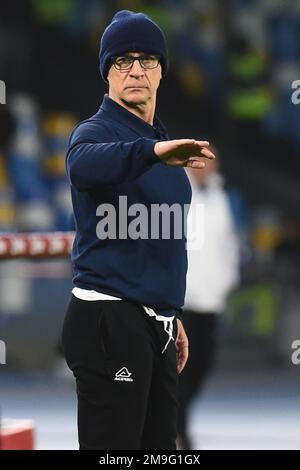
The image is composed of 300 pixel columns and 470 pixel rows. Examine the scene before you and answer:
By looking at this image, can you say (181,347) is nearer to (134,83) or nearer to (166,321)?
(166,321)

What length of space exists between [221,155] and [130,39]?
10498 millimetres

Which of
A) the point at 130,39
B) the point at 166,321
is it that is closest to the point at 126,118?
the point at 130,39

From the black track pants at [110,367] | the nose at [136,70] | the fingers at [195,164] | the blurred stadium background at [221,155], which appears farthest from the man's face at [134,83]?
the blurred stadium background at [221,155]

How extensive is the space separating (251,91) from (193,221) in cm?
889

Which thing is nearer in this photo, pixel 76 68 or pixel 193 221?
pixel 193 221

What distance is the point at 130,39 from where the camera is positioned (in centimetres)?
372

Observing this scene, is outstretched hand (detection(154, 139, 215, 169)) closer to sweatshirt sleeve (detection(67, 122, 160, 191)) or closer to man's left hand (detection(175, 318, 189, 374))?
sweatshirt sleeve (detection(67, 122, 160, 191))

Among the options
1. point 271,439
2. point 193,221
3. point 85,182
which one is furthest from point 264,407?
point 85,182

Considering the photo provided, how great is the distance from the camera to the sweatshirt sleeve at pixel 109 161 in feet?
11.2

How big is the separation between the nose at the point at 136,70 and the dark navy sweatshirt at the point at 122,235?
12 cm

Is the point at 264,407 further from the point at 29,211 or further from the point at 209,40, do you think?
the point at 209,40

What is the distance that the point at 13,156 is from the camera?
43.0 ft

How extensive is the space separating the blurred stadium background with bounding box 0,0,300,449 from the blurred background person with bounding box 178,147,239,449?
110 cm

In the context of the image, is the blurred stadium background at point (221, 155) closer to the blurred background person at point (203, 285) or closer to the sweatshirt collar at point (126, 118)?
the blurred background person at point (203, 285)
